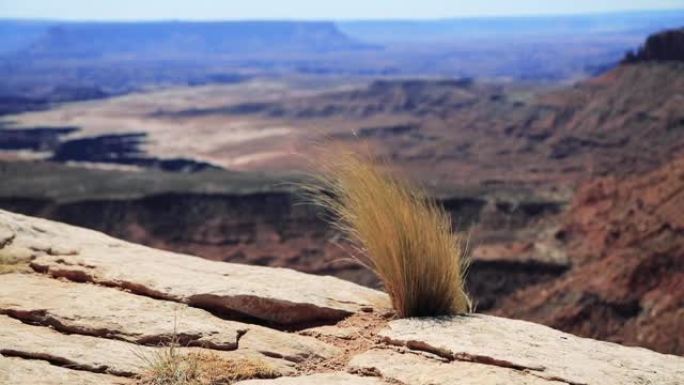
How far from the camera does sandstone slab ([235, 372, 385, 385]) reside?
2.93 meters

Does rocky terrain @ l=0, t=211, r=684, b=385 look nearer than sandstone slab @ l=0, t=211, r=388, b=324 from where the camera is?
Yes

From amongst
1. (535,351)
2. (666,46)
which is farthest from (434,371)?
(666,46)

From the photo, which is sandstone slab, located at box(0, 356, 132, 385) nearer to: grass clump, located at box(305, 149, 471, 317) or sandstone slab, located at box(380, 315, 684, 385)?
sandstone slab, located at box(380, 315, 684, 385)

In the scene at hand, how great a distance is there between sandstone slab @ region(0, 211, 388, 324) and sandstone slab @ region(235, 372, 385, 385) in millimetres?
819

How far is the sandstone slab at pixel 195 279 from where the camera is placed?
3830mm

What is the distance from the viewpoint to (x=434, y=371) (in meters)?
3.06

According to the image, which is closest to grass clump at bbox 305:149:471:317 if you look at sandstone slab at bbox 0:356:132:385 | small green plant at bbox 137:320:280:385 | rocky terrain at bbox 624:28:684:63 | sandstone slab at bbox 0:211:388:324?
sandstone slab at bbox 0:211:388:324

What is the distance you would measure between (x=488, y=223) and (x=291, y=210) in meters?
8.23

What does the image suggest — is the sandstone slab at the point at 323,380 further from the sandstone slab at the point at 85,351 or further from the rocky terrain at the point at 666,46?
the rocky terrain at the point at 666,46

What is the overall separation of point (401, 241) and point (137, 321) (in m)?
1.28

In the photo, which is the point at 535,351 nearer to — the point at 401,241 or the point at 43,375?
the point at 401,241

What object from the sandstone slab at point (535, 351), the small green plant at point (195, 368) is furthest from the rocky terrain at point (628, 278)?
the small green plant at point (195, 368)

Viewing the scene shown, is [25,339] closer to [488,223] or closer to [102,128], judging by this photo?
[488,223]

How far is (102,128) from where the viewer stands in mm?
86688
